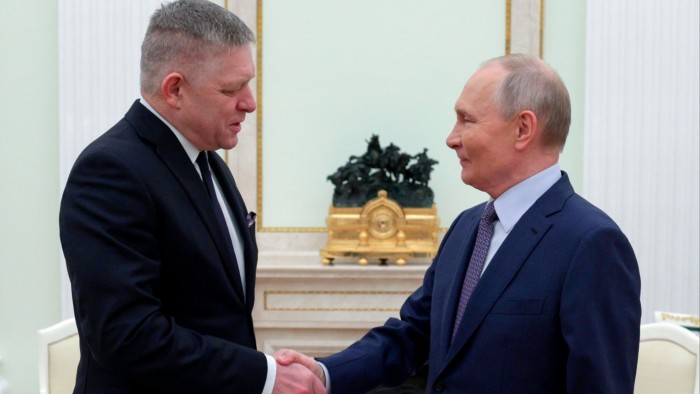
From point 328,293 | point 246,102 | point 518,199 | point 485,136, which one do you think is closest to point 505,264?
point 518,199

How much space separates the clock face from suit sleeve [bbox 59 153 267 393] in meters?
3.20

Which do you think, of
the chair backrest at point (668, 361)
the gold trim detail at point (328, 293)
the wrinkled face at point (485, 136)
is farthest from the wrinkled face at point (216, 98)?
the gold trim detail at point (328, 293)

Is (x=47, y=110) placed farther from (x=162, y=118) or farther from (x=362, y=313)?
(x=162, y=118)

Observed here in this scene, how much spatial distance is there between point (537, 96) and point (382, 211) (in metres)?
3.24

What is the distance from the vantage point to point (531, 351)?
196cm

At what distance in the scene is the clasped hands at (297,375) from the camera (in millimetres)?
2320

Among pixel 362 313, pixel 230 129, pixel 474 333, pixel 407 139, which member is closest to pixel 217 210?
pixel 230 129

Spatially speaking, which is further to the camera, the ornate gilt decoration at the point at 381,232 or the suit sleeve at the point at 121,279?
the ornate gilt decoration at the point at 381,232

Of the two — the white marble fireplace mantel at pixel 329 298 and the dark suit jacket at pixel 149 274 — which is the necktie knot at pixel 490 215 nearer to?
the dark suit jacket at pixel 149 274

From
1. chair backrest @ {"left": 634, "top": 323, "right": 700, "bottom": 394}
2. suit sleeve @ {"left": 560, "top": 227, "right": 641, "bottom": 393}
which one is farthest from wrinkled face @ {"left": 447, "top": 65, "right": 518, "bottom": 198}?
chair backrest @ {"left": 634, "top": 323, "right": 700, "bottom": 394}

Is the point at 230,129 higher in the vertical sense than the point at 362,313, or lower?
higher

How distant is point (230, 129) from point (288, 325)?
3.18 metres

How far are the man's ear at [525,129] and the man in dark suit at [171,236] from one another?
0.65 meters

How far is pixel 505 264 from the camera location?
2.04 meters
